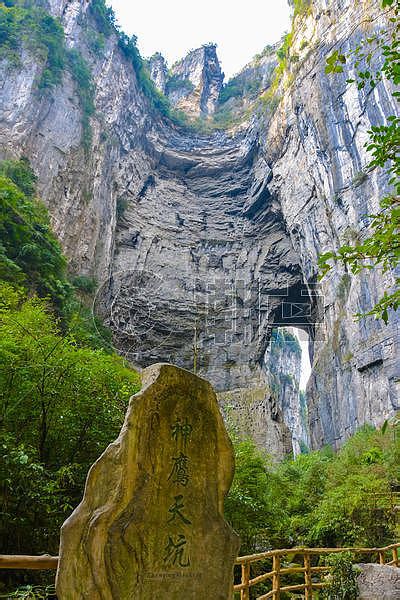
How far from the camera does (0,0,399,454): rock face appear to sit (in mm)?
14664

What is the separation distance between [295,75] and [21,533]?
757 inches

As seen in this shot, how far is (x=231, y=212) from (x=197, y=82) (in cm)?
1121

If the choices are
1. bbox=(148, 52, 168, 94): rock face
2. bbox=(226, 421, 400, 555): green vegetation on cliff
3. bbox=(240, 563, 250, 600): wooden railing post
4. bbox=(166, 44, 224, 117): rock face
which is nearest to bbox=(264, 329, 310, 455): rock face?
bbox=(166, 44, 224, 117): rock face

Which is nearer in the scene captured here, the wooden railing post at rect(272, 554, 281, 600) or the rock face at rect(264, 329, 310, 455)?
the wooden railing post at rect(272, 554, 281, 600)

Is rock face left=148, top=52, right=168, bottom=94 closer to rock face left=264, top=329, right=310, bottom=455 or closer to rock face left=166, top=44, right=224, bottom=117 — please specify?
rock face left=166, top=44, right=224, bottom=117

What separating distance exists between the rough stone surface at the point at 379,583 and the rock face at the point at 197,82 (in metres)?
25.8

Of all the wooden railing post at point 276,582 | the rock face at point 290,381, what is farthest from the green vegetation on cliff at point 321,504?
the rock face at point 290,381

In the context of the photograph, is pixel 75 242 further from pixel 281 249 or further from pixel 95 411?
pixel 95 411

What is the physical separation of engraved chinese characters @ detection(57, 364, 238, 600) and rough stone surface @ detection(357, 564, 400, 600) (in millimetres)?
3076

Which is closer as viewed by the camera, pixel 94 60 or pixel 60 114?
pixel 60 114

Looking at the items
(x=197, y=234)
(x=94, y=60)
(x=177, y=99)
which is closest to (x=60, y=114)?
(x=94, y=60)

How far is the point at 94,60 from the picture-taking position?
18969mm

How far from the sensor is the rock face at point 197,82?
89.6 ft

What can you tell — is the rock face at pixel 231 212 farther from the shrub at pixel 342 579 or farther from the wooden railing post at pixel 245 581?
the wooden railing post at pixel 245 581
